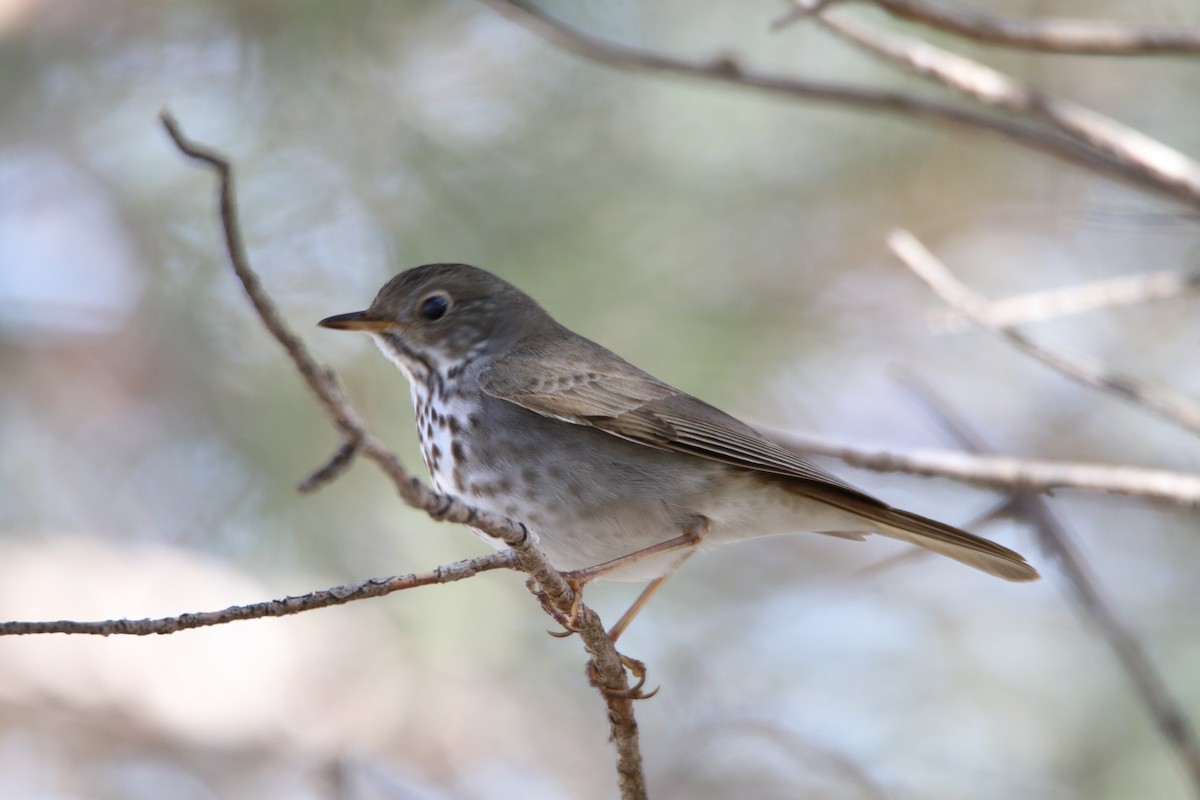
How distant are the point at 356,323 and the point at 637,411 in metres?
0.81

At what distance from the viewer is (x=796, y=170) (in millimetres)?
5094

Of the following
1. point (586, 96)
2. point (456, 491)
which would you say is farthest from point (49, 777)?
point (586, 96)

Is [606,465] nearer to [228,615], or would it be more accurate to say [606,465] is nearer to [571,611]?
[571,611]

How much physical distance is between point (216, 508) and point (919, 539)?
10.2 ft

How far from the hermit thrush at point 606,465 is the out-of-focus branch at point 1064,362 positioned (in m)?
0.66

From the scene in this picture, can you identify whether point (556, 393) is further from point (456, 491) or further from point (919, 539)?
point (919, 539)

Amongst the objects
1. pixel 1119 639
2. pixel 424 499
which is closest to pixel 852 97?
pixel 1119 639

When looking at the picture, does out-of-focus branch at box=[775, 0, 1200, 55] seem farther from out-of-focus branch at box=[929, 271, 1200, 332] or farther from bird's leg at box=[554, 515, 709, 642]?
bird's leg at box=[554, 515, 709, 642]

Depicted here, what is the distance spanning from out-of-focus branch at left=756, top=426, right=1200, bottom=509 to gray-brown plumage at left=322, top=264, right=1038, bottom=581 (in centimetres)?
28

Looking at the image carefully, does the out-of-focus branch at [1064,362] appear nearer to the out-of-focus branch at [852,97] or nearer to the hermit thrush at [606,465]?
the out-of-focus branch at [852,97]

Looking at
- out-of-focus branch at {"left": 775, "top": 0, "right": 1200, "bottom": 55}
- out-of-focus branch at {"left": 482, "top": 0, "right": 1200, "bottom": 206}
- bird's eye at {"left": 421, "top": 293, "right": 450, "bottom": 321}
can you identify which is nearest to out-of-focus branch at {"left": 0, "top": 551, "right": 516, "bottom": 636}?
bird's eye at {"left": 421, "top": 293, "right": 450, "bottom": 321}

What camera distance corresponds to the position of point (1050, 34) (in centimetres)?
341

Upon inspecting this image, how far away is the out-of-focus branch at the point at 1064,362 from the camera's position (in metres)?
3.39

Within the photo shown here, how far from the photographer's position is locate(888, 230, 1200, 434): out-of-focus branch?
A: 134 inches
